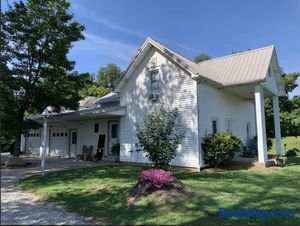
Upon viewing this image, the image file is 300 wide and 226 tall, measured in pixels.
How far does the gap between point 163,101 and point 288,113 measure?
15407 millimetres

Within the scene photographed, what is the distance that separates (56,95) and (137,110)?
4797 mm

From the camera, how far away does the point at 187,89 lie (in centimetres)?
1453

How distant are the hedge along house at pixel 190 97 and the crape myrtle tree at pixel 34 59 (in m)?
2.78

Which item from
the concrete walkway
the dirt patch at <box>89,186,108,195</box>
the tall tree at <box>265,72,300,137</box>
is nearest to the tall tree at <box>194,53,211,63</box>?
the tall tree at <box>265,72,300,137</box>

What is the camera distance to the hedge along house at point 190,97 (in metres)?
14.2

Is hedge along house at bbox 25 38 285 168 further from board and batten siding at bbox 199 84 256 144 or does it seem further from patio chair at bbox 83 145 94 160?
patio chair at bbox 83 145 94 160

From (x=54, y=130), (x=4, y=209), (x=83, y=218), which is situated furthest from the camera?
(x=54, y=130)

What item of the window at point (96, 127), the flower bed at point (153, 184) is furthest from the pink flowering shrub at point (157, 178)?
the window at point (96, 127)

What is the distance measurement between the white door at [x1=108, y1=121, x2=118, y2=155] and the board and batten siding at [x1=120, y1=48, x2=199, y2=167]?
1256mm

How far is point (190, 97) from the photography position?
47.0ft

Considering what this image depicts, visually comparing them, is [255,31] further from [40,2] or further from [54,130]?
[54,130]

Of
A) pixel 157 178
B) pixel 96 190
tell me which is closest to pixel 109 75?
pixel 96 190

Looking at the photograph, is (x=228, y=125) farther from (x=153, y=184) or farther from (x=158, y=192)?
(x=158, y=192)

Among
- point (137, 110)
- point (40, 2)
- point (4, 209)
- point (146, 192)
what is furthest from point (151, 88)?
point (4, 209)
